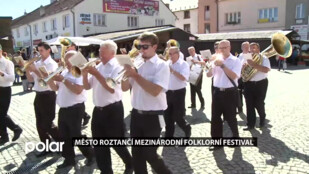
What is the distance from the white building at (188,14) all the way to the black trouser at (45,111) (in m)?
43.6

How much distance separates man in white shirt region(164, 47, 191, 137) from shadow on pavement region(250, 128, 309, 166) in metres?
1.40

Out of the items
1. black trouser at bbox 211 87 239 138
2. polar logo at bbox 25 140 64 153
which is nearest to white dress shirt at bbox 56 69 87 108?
polar logo at bbox 25 140 64 153

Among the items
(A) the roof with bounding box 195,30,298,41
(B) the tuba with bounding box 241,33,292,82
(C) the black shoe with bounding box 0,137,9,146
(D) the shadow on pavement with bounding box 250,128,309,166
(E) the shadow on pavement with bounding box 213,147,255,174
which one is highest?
(A) the roof with bounding box 195,30,298,41

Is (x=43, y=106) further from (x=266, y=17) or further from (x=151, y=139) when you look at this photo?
(x=266, y=17)

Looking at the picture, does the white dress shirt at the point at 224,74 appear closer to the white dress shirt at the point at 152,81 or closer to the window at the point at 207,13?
the white dress shirt at the point at 152,81

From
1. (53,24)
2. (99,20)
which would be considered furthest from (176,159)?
(53,24)

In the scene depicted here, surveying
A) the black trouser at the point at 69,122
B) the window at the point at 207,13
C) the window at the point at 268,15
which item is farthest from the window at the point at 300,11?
the black trouser at the point at 69,122

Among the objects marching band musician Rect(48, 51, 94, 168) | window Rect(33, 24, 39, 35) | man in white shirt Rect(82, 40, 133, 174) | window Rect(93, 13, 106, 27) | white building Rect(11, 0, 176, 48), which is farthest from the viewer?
window Rect(33, 24, 39, 35)

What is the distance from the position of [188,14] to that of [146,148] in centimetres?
4671

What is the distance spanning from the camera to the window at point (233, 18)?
3853 cm

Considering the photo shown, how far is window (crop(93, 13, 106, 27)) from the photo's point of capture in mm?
29875

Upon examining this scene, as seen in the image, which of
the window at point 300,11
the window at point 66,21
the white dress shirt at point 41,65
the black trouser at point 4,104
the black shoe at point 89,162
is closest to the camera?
the black shoe at point 89,162

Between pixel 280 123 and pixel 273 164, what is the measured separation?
8.37 feet

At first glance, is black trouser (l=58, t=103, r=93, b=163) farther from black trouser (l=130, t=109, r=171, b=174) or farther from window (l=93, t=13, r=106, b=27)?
window (l=93, t=13, r=106, b=27)
